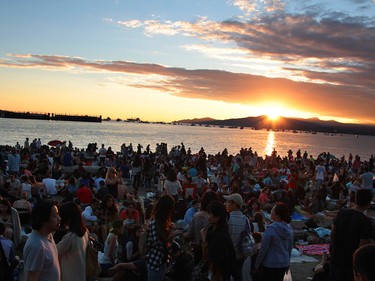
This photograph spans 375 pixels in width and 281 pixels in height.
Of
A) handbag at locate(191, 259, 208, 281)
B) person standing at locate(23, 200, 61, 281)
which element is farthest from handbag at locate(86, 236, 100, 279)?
handbag at locate(191, 259, 208, 281)

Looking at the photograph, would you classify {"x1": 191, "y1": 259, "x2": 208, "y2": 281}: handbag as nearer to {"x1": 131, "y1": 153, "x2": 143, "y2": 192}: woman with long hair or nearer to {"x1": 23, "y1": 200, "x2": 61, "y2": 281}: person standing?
{"x1": 23, "y1": 200, "x2": 61, "y2": 281}: person standing

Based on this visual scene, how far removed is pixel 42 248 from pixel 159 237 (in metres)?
1.51

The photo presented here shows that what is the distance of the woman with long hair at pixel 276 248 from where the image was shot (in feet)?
16.1

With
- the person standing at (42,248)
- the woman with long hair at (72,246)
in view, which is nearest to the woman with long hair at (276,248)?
the woman with long hair at (72,246)

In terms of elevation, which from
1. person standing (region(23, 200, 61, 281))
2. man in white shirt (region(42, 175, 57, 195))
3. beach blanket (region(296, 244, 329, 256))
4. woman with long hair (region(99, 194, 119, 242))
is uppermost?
person standing (region(23, 200, 61, 281))

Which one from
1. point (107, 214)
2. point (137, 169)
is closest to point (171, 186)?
point (107, 214)

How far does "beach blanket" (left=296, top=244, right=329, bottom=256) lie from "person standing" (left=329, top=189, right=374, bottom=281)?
4.85 m

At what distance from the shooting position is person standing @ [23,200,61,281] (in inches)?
131

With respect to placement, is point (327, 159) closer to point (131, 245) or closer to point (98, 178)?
point (98, 178)

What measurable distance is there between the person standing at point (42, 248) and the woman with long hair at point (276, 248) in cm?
251

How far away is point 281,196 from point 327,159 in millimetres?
15040

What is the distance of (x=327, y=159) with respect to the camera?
2755 cm

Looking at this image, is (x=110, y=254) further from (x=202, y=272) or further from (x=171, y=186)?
(x=171, y=186)

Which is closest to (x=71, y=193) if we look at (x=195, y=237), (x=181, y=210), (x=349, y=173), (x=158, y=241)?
(x=181, y=210)
